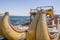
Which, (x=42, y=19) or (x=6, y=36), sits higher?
(x=42, y=19)

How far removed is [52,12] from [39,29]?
6713 millimetres

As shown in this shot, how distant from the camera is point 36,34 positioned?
6.84 metres

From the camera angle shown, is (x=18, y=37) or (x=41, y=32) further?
(x=18, y=37)

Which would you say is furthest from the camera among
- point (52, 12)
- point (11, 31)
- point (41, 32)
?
point (52, 12)

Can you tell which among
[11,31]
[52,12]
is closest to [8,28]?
[11,31]

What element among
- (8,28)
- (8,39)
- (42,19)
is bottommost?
(8,39)

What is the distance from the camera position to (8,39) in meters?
11.0

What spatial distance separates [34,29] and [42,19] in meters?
0.47

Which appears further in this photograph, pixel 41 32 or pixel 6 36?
pixel 6 36

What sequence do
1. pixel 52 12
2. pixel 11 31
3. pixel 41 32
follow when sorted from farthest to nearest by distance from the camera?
pixel 52 12, pixel 11 31, pixel 41 32

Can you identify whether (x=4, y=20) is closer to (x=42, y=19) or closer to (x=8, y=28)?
(x=8, y=28)

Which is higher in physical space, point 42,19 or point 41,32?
point 42,19

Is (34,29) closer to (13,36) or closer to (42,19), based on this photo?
(42,19)

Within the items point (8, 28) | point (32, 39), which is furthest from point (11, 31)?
point (32, 39)
